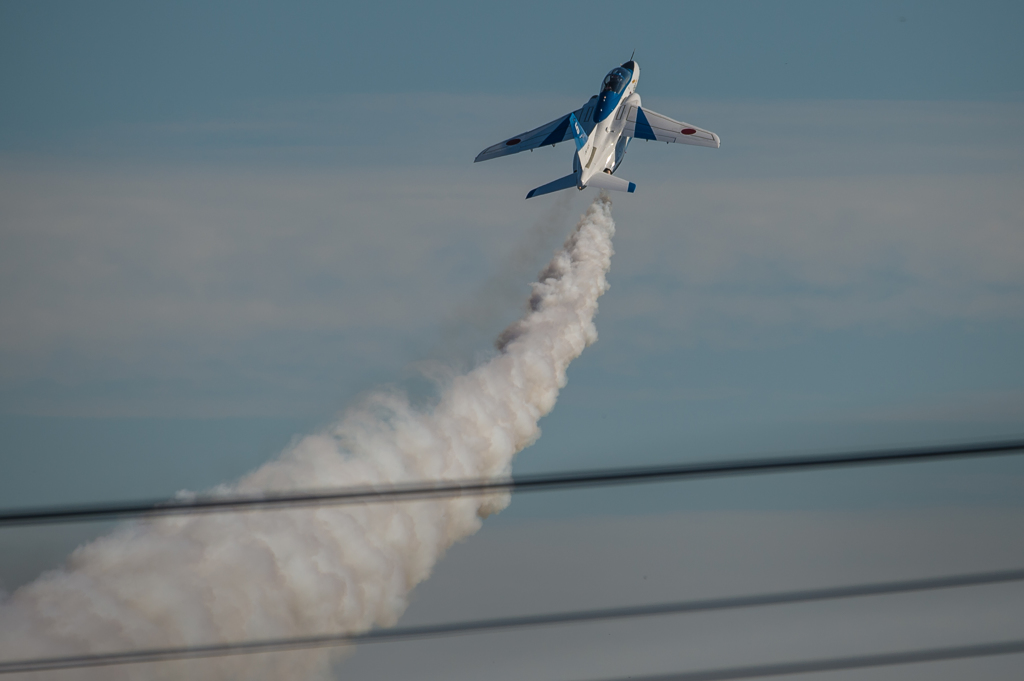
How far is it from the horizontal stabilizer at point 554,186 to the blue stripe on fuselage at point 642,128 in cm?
675

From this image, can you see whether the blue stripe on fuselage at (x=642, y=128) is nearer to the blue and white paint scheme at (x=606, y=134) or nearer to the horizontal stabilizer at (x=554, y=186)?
the blue and white paint scheme at (x=606, y=134)

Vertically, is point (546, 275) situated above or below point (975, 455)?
above

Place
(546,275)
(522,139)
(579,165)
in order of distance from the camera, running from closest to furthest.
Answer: (579,165), (546,275), (522,139)

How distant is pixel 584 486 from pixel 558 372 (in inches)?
1633

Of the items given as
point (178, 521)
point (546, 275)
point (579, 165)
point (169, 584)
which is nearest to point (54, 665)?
point (169, 584)

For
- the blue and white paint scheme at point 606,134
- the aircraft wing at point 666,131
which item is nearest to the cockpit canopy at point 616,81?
the blue and white paint scheme at point 606,134

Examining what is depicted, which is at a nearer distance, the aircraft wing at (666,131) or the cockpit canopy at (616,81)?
the cockpit canopy at (616,81)

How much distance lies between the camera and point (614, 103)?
47219mm

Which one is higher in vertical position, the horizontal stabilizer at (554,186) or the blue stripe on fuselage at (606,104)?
the blue stripe on fuselage at (606,104)

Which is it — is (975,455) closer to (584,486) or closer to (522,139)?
(584,486)

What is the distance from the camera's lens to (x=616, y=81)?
47.6 m

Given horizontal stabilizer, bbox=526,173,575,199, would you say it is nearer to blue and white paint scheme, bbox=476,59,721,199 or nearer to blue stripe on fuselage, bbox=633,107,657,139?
blue and white paint scheme, bbox=476,59,721,199

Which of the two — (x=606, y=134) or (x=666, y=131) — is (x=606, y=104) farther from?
(x=666, y=131)

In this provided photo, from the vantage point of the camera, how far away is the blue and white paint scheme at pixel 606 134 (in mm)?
45250
